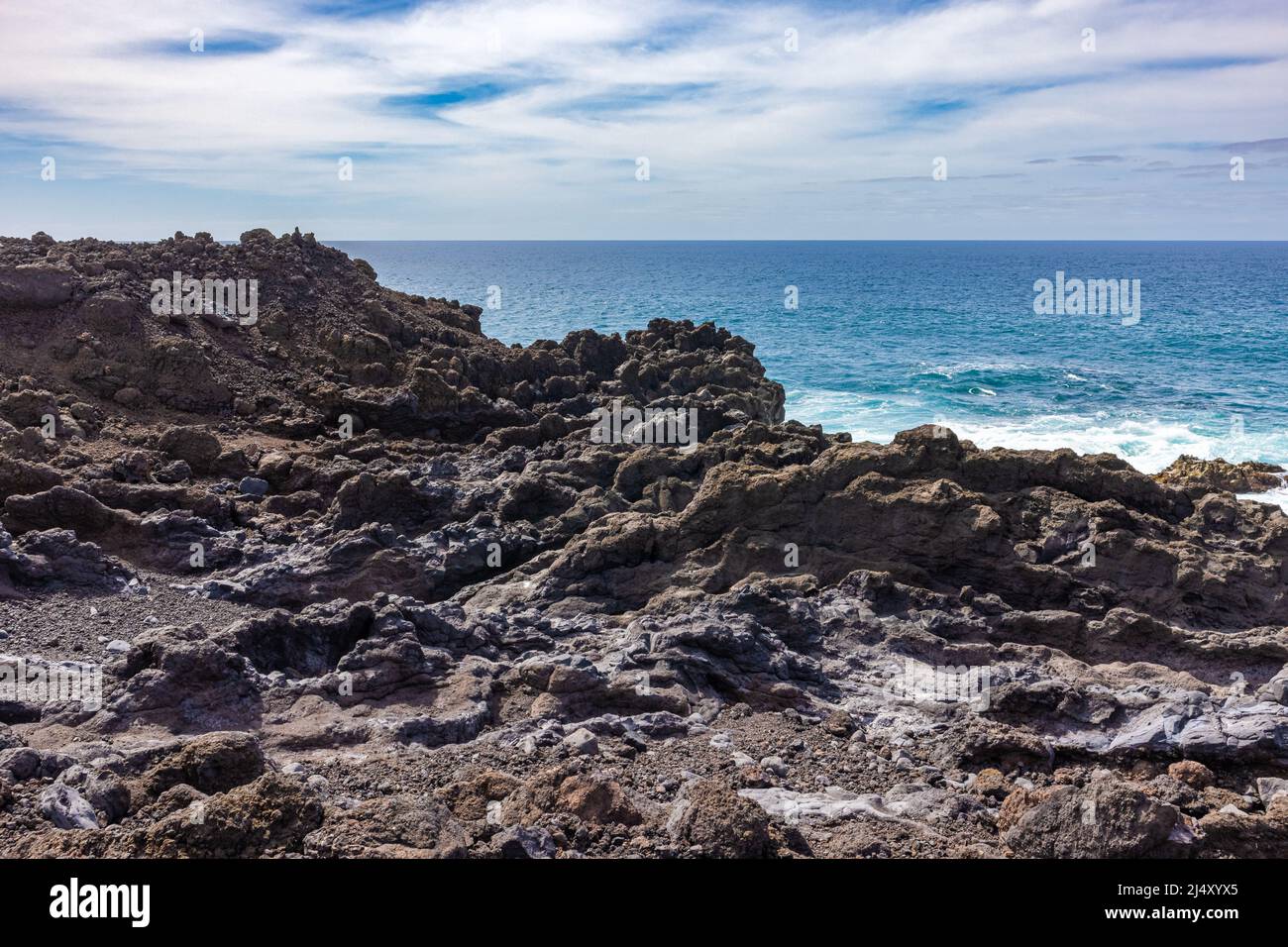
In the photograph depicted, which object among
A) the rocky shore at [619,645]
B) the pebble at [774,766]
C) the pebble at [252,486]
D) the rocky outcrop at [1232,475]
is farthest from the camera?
the rocky outcrop at [1232,475]

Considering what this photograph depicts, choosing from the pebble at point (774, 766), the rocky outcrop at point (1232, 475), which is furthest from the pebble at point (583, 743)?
the rocky outcrop at point (1232, 475)

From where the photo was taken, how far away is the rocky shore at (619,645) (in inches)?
304

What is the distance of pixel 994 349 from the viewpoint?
69.6 meters

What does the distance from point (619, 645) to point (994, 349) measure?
2518 inches

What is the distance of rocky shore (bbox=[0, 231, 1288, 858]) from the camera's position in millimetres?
7719

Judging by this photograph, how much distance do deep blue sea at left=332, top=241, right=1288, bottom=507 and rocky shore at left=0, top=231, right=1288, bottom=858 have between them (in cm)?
1912

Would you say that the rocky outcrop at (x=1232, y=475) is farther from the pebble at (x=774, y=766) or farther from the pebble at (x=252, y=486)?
the pebble at (x=252, y=486)

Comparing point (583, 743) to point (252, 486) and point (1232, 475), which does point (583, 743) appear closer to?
point (252, 486)

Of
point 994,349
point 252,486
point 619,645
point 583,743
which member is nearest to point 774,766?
point 583,743

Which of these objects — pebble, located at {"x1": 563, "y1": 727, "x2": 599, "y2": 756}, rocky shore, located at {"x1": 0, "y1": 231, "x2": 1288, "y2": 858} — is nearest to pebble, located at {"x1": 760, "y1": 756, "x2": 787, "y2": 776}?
rocky shore, located at {"x1": 0, "y1": 231, "x2": 1288, "y2": 858}

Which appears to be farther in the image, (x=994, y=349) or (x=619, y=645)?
(x=994, y=349)

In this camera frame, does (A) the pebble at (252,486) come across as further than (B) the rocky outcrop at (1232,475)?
No

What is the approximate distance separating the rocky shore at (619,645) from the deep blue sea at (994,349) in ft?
62.7
